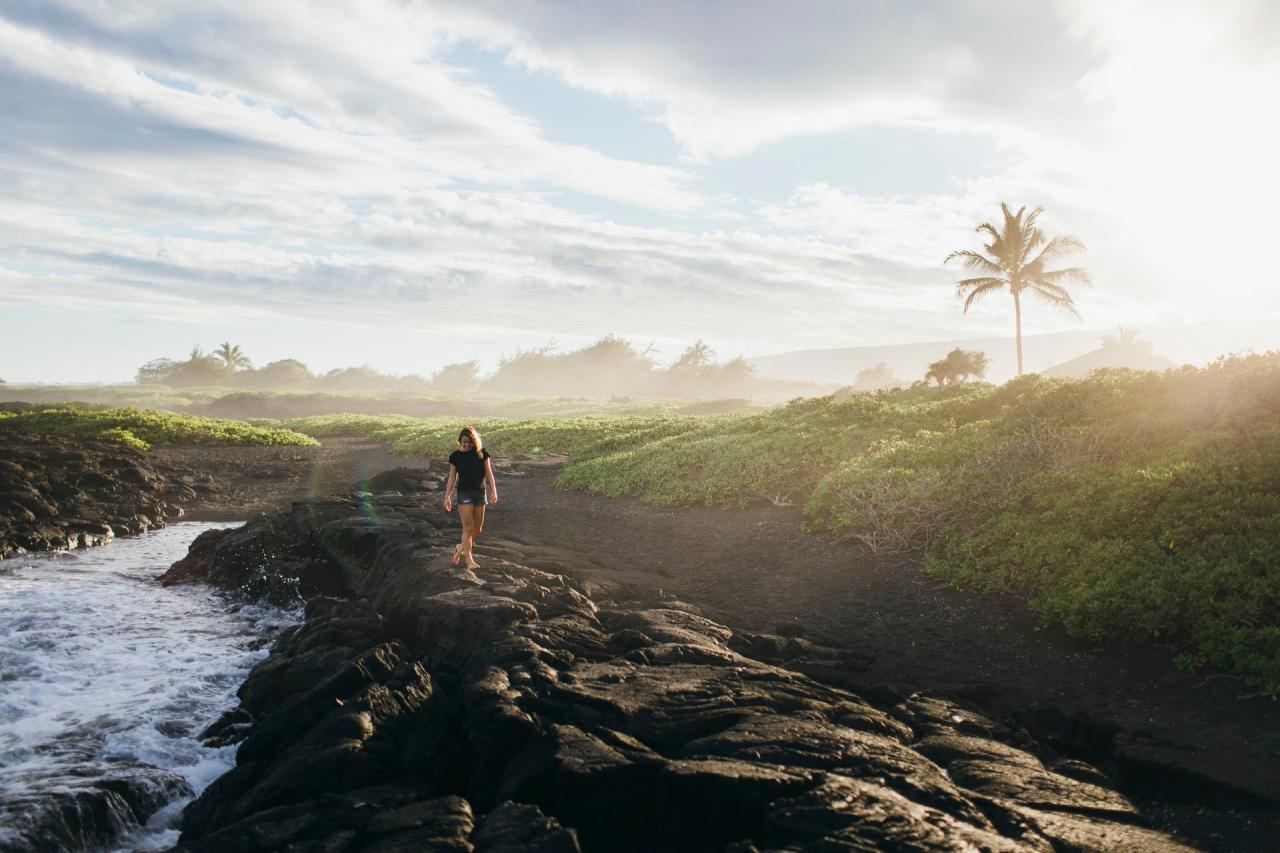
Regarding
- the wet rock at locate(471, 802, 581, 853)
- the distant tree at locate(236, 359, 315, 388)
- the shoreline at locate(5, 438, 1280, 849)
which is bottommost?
the shoreline at locate(5, 438, 1280, 849)

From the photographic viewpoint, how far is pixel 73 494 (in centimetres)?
1917

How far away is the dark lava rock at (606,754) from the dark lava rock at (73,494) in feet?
34.6

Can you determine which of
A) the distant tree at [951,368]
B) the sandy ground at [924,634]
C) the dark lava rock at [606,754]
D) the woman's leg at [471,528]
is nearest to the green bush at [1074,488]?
the sandy ground at [924,634]

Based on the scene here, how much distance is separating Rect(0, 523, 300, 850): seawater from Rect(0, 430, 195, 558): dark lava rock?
175 cm

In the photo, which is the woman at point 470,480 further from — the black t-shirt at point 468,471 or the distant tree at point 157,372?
the distant tree at point 157,372

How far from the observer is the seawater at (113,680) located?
682cm

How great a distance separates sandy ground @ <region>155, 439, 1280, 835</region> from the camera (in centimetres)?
630

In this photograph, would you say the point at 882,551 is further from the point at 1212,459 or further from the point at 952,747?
the point at 952,747

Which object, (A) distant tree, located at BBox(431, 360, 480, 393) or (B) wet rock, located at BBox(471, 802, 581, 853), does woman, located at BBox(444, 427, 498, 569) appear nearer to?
(B) wet rock, located at BBox(471, 802, 581, 853)

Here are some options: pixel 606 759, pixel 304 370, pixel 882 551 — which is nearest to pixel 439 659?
pixel 606 759

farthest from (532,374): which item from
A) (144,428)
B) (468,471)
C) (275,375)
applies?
(468,471)

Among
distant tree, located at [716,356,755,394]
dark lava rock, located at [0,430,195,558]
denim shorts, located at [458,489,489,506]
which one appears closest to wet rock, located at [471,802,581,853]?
denim shorts, located at [458,489,489,506]

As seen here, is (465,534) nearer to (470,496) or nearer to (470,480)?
(470,496)

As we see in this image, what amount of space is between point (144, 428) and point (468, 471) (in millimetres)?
29071
